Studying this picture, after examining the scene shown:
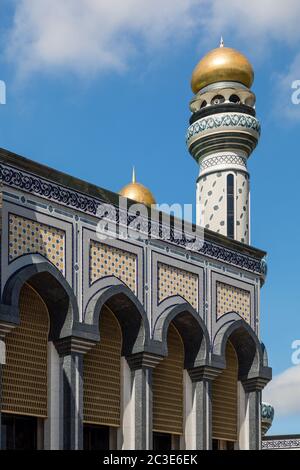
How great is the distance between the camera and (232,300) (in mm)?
19328

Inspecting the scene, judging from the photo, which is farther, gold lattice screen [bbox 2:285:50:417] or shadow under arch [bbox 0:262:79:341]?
shadow under arch [bbox 0:262:79:341]

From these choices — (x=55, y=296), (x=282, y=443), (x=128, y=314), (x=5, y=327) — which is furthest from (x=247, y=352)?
(x=282, y=443)

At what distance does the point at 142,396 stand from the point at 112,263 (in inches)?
93.2

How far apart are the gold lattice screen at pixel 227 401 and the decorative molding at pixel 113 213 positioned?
1817mm

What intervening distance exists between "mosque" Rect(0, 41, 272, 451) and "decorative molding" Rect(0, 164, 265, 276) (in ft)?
0.07

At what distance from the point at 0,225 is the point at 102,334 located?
3.22 meters

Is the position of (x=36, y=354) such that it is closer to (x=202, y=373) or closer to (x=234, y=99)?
(x=202, y=373)

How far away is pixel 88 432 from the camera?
53.2 ft

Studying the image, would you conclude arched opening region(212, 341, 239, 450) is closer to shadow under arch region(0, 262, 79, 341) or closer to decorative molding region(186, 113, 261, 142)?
shadow under arch region(0, 262, 79, 341)

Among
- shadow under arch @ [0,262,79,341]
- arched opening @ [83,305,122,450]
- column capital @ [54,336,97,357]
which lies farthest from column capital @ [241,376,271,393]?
shadow under arch @ [0,262,79,341]

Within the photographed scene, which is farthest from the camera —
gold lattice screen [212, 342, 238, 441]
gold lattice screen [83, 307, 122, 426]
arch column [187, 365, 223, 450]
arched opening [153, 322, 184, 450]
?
gold lattice screen [212, 342, 238, 441]

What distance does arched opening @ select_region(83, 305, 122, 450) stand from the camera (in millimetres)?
16003

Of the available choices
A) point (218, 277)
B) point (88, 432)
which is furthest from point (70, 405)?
point (218, 277)
